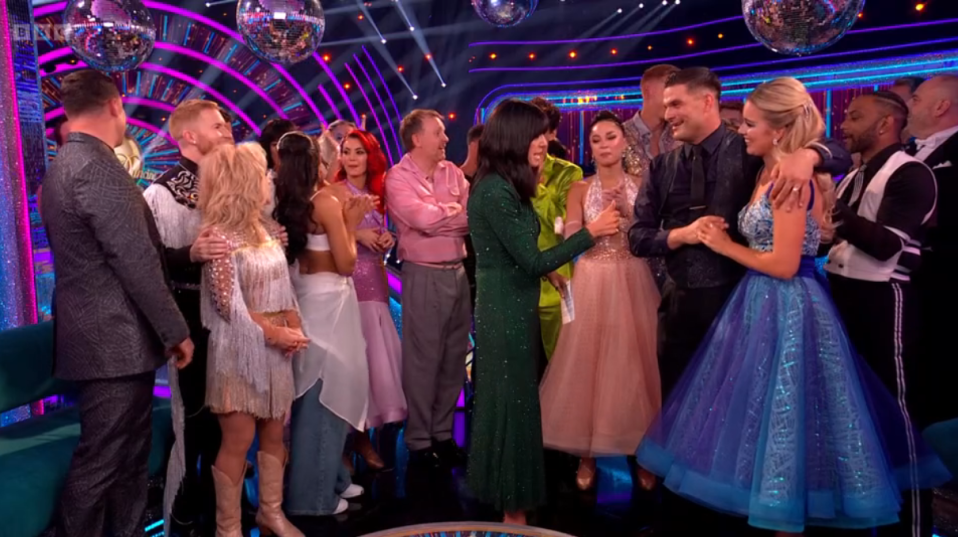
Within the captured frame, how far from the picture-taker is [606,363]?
12.1 feet

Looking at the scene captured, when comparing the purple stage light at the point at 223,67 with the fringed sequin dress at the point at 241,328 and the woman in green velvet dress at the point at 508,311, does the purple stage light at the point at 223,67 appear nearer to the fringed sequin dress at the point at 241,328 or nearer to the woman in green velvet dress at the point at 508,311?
the fringed sequin dress at the point at 241,328

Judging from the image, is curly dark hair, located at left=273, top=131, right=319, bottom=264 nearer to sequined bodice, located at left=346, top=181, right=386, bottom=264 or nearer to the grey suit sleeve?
the grey suit sleeve

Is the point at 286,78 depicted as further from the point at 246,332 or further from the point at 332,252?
the point at 246,332

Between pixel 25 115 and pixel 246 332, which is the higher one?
pixel 25 115

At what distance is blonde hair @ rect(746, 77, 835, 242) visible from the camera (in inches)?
105

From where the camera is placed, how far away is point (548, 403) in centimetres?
376

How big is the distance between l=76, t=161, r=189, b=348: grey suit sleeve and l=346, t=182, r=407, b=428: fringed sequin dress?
1461 millimetres

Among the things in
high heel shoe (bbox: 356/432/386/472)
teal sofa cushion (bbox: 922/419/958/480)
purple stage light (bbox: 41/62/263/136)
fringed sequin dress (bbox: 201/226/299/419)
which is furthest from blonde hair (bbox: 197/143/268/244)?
purple stage light (bbox: 41/62/263/136)

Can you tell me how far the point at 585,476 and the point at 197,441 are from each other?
173 cm

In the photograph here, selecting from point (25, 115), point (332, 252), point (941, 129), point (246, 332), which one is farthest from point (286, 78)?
point (941, 129)

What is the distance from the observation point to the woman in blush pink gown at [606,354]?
3645mm

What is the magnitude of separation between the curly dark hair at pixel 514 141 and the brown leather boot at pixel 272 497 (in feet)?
4.51

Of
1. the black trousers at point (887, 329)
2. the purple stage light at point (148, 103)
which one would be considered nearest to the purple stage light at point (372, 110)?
the purple stage light at point (148, 103)

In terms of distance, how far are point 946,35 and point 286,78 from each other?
5.10 m
